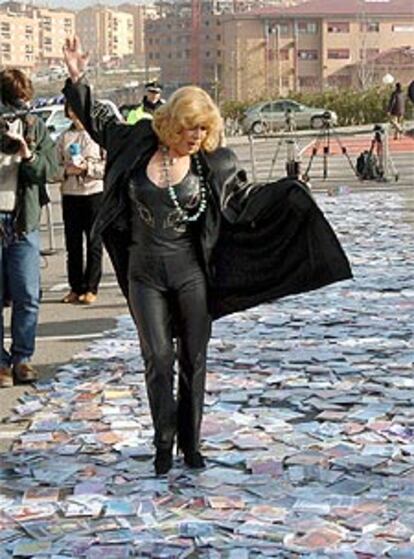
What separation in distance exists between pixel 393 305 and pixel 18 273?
3532mm

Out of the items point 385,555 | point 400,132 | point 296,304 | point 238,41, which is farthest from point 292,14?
point 385,555

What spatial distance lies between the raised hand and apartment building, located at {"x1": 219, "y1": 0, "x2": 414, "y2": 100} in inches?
2828

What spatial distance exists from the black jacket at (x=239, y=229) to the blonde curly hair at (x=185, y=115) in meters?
0.13

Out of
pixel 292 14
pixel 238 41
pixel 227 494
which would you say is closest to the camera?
pixel 227 494

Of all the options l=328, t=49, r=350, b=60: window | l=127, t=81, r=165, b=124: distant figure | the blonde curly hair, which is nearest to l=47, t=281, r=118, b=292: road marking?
l=127, t=81, r=165, b=124: distant figure

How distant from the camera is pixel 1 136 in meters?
6.89

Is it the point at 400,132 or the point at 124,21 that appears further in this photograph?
the point at 400,132

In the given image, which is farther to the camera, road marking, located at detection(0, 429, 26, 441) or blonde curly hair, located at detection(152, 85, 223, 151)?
road marking, located at detection(0, 429, 26, 441)

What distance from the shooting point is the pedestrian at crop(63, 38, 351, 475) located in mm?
5203

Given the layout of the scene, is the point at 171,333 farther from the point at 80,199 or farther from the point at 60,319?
the point at 80,199

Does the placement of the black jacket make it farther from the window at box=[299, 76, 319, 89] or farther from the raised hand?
the window at box=[299, 76, 319, 89]

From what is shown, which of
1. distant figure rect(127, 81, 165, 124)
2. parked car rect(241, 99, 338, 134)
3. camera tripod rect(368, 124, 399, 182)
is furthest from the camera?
parked car rect(241, 99, 338, 134)

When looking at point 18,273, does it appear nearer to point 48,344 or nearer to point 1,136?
point 1,136

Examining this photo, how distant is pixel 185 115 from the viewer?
505 cm
